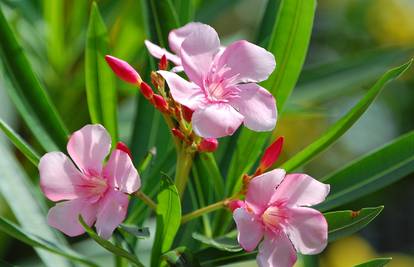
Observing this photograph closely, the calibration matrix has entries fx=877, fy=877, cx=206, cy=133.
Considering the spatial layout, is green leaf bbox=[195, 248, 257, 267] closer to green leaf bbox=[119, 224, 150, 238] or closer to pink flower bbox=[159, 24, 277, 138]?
green leaf bbox=[119, 224, 150, 238]

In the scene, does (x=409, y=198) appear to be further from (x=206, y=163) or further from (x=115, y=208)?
(x=115, y=208)

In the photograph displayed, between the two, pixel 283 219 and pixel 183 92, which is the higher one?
pixel 183 92

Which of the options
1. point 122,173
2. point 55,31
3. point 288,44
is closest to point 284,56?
point 288,44

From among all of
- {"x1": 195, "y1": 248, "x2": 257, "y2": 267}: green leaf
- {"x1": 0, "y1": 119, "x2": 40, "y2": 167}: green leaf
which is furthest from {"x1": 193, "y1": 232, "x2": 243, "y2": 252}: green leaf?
{"x1": 0, "y1": 119, "x2": 40, "y2": 167}: green leaf

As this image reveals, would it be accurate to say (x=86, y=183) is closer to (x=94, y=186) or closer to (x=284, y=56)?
(x=94, y=186)

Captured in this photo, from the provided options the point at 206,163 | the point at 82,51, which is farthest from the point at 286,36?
the point at 82,51
